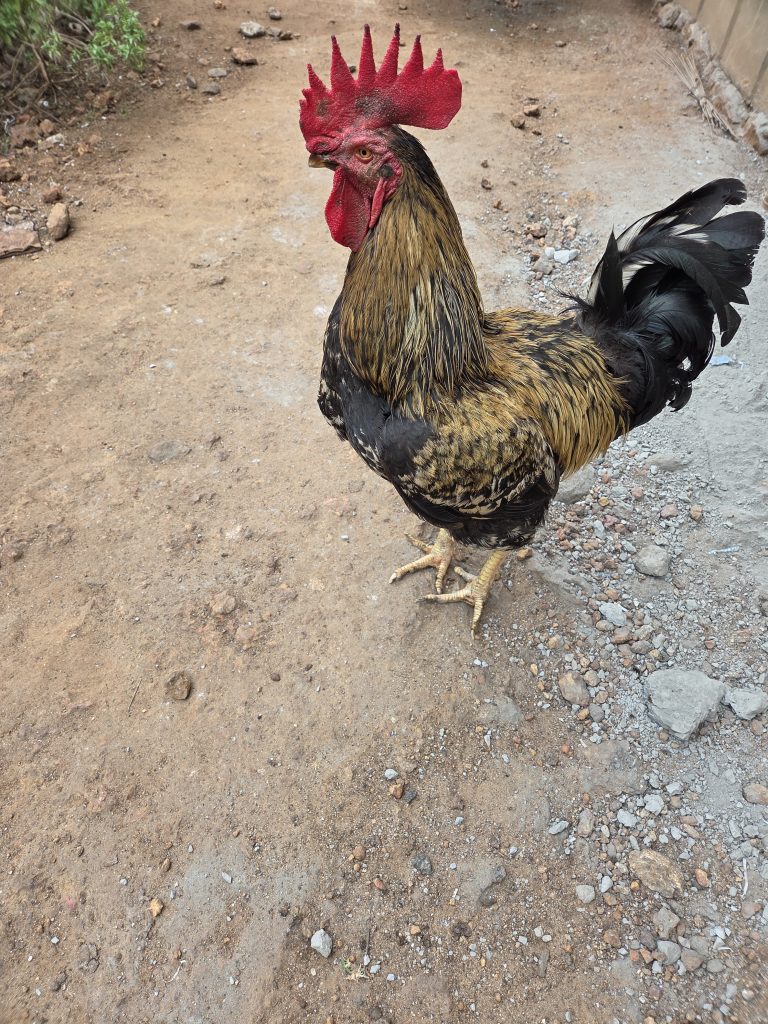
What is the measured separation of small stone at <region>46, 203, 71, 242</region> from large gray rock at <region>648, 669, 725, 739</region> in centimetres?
648

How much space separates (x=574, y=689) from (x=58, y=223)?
6255mm

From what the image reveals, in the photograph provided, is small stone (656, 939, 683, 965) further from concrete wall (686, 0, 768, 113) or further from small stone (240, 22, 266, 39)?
small stone (240, 22, 266, 39)

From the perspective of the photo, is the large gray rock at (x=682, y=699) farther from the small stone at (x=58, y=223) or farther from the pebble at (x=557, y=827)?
the small stone at (x=58, y=223)

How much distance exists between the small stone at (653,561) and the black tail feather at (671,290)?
100cm

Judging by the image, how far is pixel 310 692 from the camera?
138 inches

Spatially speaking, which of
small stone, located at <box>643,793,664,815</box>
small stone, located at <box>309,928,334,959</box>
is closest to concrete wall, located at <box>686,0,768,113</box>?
small stone, located at <box>643,793,664,815</box>

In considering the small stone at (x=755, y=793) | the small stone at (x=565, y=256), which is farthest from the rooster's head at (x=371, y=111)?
the small stone at (x=565, y=256)

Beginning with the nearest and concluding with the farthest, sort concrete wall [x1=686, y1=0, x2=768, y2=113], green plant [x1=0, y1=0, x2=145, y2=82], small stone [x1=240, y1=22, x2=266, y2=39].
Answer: green plant [x1=0, y1=0, x2=145, y2=82] → concrete wall [x1=686, y1=0, x2=768, y2=113] → small stone [x1=240, y1=22, x2=266, y2=39]

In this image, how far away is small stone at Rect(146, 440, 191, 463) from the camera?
4.59 metres

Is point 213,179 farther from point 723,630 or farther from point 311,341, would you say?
point 723,630

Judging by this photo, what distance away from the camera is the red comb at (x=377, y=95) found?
241 cm

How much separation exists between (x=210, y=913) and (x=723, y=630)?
3192mm

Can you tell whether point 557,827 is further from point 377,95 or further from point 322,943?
point 377,95

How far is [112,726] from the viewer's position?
132 inches
